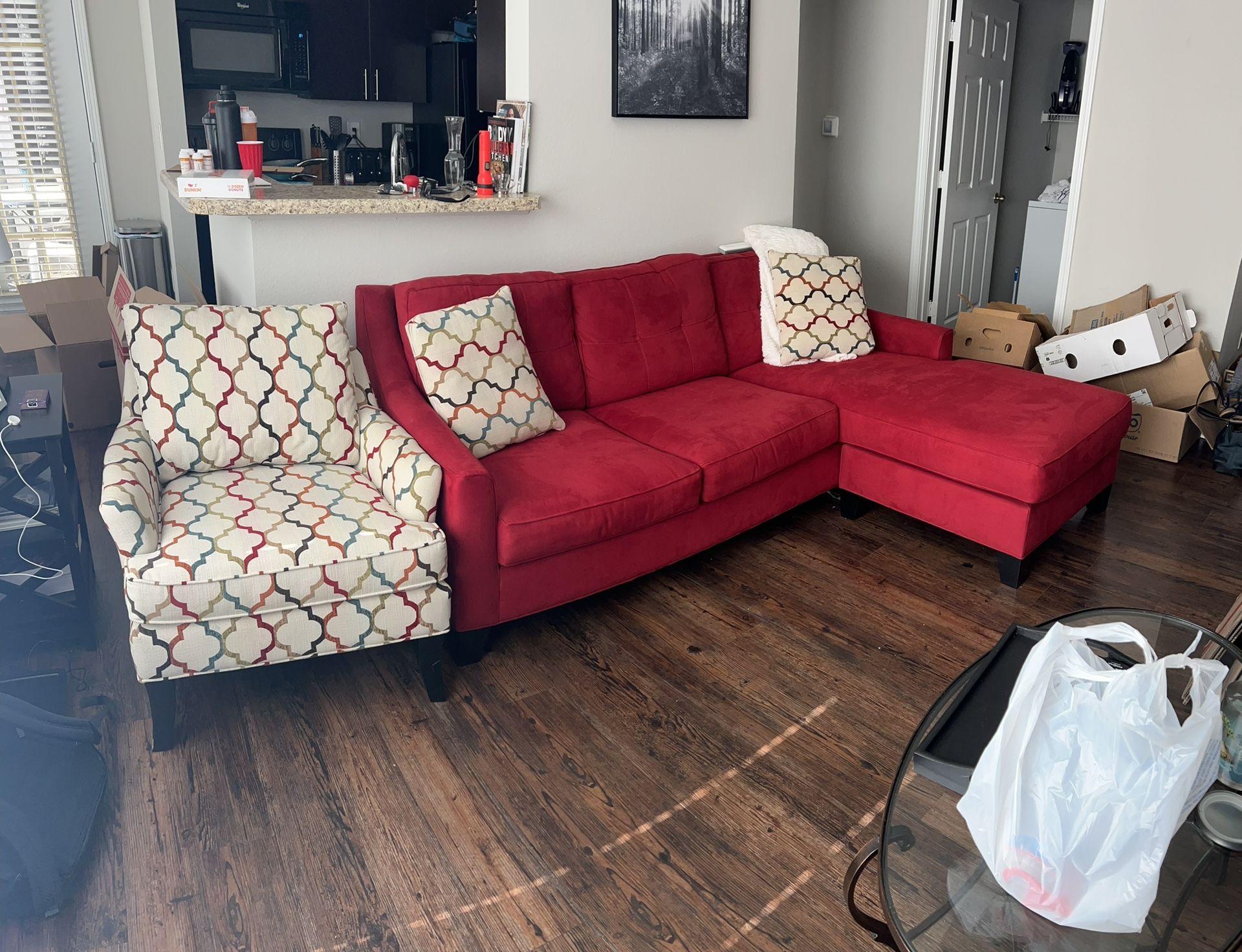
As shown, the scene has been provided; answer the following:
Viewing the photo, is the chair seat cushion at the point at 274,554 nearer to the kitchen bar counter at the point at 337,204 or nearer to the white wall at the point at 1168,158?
the kitchen bar counter at the point at 337,204

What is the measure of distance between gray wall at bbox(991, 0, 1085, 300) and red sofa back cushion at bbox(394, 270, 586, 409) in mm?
3817

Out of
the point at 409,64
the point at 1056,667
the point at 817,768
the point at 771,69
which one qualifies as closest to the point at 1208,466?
the point at 771,69

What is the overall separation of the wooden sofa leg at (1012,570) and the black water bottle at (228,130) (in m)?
2.80

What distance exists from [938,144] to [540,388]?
317 cm

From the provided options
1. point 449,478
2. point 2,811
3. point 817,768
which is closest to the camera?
point 2,811

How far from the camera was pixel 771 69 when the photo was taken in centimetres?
398

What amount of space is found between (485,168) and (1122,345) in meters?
2.72

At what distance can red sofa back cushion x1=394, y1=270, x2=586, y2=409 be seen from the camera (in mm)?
2879

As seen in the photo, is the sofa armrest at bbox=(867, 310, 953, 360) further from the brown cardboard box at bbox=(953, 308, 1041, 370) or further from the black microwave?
the black microwave

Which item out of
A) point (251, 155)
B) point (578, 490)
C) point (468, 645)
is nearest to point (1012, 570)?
point (578, 490)

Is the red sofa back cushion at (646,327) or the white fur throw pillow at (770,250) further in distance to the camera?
the white fur throw pillow at (770,250)

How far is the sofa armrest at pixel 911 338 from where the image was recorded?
370cm

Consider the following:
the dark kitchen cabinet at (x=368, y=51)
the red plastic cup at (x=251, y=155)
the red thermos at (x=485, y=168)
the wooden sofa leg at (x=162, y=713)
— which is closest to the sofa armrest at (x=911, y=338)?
the red thermos at (x=485, y=168)

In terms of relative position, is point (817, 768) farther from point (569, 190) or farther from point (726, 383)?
point (569, 190)
